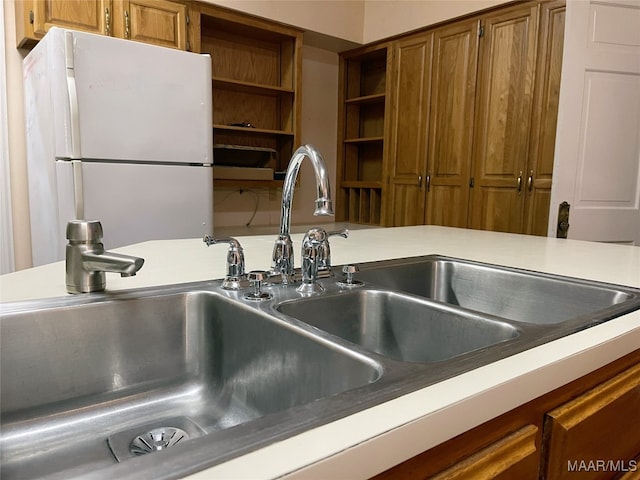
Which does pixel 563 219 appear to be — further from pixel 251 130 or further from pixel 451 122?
pixel 251 130

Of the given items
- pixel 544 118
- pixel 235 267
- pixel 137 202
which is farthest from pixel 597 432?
pixel 544 118

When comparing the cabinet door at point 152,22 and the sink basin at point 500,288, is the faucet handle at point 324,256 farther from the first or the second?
the cabinet door at point 152,22

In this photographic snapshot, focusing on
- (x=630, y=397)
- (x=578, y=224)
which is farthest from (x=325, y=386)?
(x=578, y=224)

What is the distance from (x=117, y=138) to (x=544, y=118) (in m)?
2.32

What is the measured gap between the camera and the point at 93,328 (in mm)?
724

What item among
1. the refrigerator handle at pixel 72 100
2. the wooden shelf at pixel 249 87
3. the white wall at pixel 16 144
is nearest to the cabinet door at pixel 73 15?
the white wall at pixel 16 144

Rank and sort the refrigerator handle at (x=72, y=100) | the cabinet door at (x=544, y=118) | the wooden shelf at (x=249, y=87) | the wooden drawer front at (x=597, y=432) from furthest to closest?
the wooden shelf at (x=249, y=87), the cabinet door at (x=544, y=118), the refrigerator handle at (x=72, y=100), the wooden drawer front at (x=597, y=432)

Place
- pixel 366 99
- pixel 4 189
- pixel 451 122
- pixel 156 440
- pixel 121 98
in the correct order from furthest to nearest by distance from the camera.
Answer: pixel 366 99 < pixel 451 122 < pixel 4 189 < pixel 121 98 < pixel 156 440

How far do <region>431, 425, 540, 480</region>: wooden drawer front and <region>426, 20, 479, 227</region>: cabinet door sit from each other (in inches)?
108

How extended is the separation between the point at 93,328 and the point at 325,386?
1.25 feet

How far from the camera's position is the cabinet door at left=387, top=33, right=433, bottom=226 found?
3.35m

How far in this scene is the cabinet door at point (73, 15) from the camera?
91.7 inches

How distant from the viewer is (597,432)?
653 millimetres

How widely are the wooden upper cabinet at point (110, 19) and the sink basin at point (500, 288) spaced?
7.25ft
